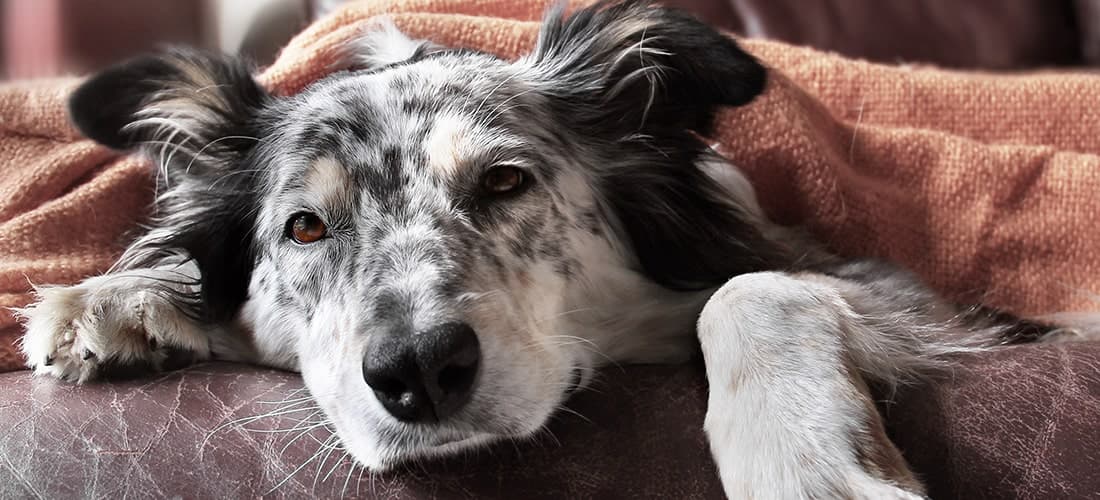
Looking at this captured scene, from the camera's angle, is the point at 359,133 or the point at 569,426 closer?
the point at 569,426

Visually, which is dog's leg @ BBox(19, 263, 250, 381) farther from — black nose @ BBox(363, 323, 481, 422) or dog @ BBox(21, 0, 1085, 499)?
black nose @ BBox(363, 323, 481, 422)

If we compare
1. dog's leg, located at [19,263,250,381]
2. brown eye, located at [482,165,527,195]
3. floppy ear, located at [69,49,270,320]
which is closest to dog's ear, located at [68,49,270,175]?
floppy ear, located at [69,49,270,320]

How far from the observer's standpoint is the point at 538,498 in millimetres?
1003

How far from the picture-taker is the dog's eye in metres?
1.41

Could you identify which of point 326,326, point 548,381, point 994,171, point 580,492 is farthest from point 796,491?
point 994,171

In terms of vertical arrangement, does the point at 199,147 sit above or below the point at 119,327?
above

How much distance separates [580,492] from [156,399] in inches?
23.8

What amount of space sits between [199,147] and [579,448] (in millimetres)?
1020

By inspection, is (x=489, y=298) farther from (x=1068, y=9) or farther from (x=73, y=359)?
(x=1068, y=9)

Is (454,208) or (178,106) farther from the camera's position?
(178,106)

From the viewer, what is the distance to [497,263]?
1.28m

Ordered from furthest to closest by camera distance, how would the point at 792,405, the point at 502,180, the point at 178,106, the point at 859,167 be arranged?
the point at 859,167
the point at 178,106
the point at 502,180
the point at 792,405

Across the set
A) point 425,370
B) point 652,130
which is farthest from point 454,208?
point 652,130

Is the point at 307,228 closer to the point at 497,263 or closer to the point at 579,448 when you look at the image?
the point at 497,263
